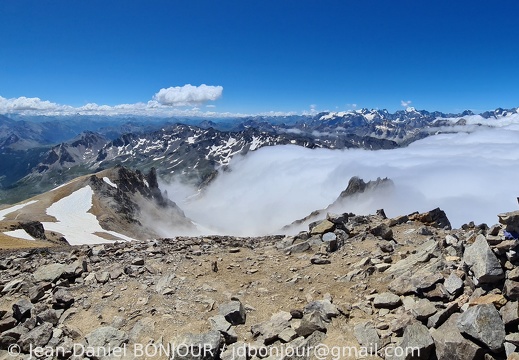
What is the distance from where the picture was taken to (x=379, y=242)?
25.2 meters

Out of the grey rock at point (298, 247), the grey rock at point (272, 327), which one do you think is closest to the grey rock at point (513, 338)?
the grey rock at point (272, 327)

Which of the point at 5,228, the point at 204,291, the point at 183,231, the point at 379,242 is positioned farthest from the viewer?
the point at 183,231

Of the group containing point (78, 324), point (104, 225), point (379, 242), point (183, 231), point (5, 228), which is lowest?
point (183, 231)

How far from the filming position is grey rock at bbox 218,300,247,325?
55.1ft

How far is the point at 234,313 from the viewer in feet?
55.3

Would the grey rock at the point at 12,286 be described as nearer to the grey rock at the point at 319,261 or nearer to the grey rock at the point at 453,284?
the grey rock at the point at 319,261

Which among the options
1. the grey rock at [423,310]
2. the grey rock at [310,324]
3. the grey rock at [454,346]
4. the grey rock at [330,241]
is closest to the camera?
the grey rock at [454,346]

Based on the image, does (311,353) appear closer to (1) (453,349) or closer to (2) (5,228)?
(1) (453,349)

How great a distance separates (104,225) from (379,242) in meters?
111

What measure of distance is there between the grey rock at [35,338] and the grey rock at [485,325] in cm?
1884

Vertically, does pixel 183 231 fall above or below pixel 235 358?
below

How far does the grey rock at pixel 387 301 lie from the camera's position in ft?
53.0

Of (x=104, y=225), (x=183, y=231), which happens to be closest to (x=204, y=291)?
(x=104, y=225)

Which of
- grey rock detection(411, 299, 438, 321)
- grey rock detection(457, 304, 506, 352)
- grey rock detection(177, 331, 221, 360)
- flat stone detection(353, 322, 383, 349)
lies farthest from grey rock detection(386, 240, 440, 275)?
grey rock detection(177, 331, 221, 360)
